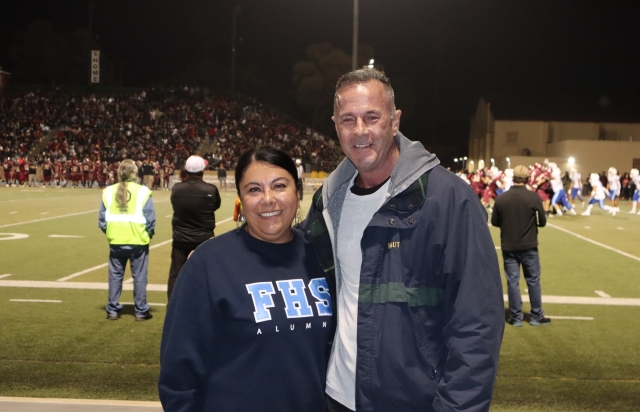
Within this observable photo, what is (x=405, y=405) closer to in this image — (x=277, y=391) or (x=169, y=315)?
(x=277, y=391)

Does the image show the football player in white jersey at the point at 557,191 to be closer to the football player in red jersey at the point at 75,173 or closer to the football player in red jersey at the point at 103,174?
the football player in red jersey at the point at 103,174

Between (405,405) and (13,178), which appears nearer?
(405,405)

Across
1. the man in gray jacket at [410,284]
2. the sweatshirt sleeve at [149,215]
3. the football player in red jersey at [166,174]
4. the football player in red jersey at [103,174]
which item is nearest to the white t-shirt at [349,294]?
the man in gray jacket at [410,284]

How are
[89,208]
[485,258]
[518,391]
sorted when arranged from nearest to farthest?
[485,258] < [518,391] < [89,208]

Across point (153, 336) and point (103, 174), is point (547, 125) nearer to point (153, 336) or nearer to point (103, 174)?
point (103, 174)

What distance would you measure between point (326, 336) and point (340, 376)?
0.15 m

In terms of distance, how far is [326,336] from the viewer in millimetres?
2600

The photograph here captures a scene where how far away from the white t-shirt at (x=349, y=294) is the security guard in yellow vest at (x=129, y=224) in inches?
214

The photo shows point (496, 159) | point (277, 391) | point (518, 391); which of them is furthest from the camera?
point (496, 159)

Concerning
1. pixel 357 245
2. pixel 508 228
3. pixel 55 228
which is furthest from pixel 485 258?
pixel 55 228

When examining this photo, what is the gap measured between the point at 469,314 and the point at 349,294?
17.9 inches

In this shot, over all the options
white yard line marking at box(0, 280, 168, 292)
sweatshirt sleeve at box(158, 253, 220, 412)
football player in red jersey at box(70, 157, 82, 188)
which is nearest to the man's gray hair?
sweatshirt sleeve at box(158, 253, 220, 412)

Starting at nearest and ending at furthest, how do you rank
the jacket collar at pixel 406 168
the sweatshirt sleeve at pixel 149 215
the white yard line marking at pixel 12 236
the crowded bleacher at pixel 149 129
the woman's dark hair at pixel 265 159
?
the jacket collar at pixel 406 168, the woman's dark hair at pixel 265 159, the sweatshirt sleeve at pixel 149 215, the white yard line marking at pixel 12 236, the crowded bleacher at pixel 149 129

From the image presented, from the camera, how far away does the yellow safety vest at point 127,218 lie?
7727mm
